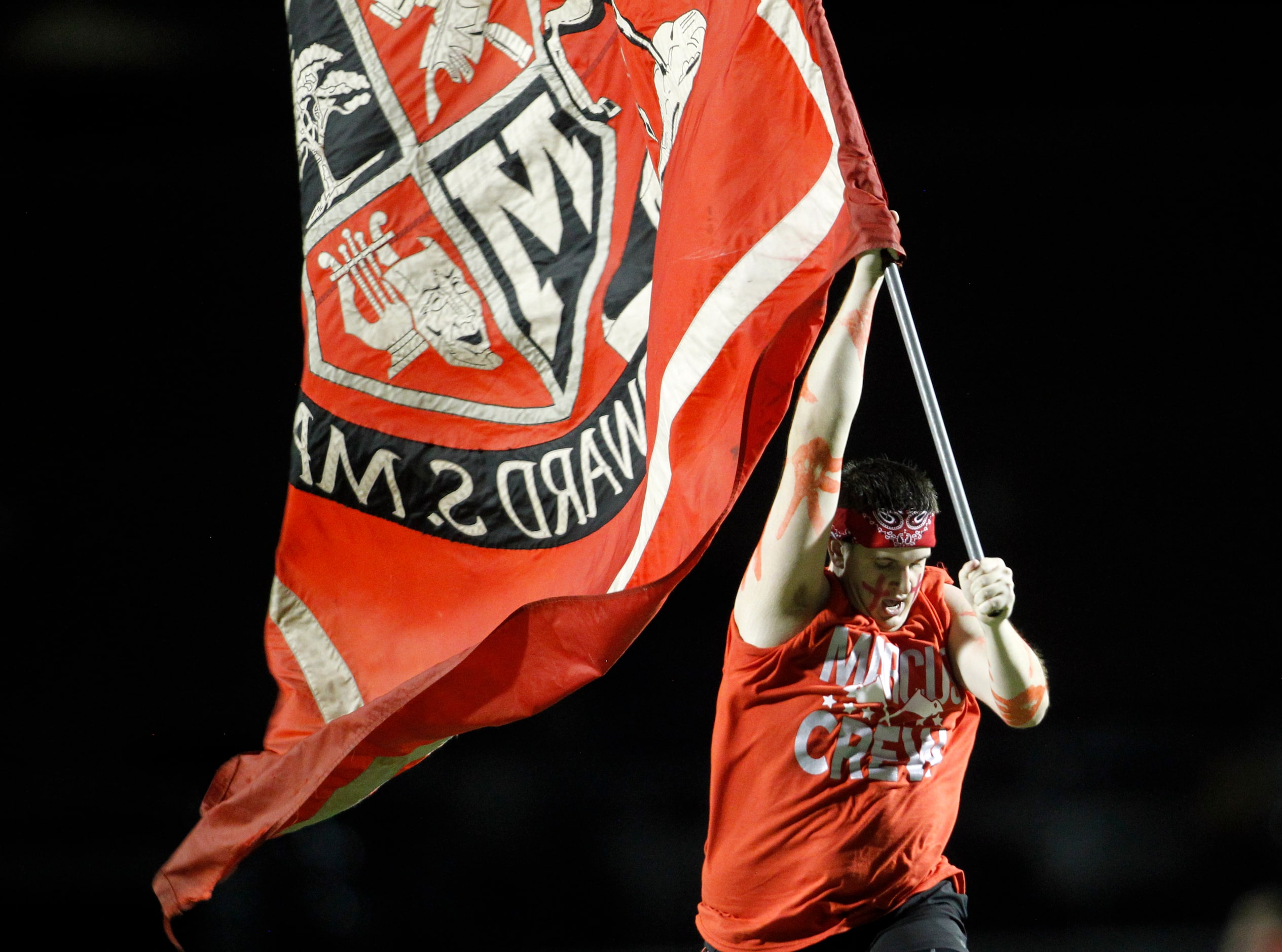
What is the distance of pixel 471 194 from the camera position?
3.05 metres

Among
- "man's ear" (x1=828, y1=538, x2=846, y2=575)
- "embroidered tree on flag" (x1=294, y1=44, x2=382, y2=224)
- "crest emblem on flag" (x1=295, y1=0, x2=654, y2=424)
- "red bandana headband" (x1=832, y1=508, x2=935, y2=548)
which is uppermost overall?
"embroidered tree on flag" (x1=294, y1=44, x2=382, y2=224)

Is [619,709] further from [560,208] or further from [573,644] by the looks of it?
[573,644]

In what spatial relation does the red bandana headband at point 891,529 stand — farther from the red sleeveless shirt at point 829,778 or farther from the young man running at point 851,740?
the red sleeveless shirt at point 829,778

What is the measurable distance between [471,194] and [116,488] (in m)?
4.95

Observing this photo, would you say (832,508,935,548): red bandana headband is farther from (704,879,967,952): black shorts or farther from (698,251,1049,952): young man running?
(704,879,967,952): black shorts

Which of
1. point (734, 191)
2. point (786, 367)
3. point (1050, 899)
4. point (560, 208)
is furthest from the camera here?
point (1050, 899)

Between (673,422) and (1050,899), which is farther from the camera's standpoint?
(1050,899)

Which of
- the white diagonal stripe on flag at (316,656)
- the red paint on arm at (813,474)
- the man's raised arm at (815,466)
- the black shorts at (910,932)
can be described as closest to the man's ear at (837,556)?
the man's raised arm at (815,466)

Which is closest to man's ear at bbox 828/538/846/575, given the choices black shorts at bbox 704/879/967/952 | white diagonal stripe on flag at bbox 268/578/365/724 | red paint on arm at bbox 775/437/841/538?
red paint on arm at bbox 775/437/841/538

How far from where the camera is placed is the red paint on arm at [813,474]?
228cm

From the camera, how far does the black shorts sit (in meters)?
2.54

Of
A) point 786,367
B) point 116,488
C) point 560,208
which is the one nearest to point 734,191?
point 786,367

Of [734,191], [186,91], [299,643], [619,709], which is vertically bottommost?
[619,709]

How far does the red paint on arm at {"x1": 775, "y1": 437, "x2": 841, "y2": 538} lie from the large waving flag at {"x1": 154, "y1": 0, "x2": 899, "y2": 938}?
10.3 inches
